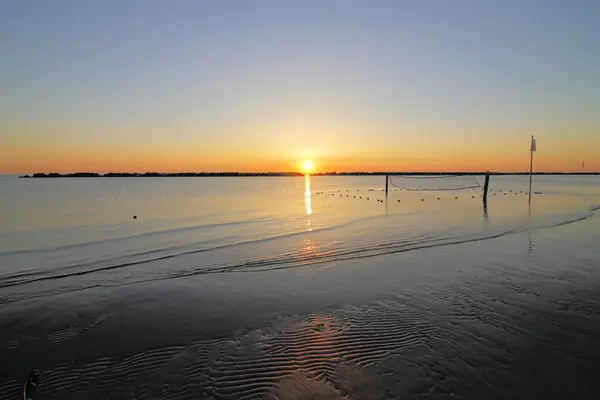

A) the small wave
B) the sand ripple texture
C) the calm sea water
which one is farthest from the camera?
the small wave

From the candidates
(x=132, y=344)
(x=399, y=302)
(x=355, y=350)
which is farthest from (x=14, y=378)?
(x=399, y=302)

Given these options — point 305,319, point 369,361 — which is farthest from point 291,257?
point 369,361

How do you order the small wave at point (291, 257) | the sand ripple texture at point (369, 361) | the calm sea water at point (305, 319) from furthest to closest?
the small wave at point (291, 257)
the calm sea water at point (305, 319)
the sand ripple texture at point (369, 361)

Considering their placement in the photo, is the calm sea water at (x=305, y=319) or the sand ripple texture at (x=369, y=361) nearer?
the sand ripple texture at (x=369, y=361)

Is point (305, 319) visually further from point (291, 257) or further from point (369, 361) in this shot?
point (291, 257)

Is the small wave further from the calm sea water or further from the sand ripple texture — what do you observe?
the sand ripple texture

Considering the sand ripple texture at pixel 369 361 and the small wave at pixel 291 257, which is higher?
the sand ripple texture at pixel 369 361

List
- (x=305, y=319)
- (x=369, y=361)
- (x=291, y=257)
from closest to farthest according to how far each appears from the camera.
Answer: (x=369, y=361) < (x=305, y=319) < (x=291, y=257)

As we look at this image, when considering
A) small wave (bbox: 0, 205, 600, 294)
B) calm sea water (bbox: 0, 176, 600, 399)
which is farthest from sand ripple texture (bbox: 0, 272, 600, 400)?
small wave (bbox: 0, 205, 600, 294)

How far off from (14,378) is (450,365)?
6128mm

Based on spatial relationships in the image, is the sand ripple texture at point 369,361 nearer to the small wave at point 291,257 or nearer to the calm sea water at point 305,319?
the calm sea water at point 305,319

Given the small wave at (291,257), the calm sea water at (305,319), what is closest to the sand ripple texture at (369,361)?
the calm sea water at (305,319)

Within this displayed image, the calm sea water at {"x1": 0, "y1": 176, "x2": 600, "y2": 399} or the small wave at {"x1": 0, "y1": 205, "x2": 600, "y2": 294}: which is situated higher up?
the calm sea water at {"x1": 0, "y1": 176, "x2": 600, "y2": 399}

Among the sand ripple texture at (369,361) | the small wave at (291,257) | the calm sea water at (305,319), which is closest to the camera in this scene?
Result: the sand ripple texture at (369,361)
